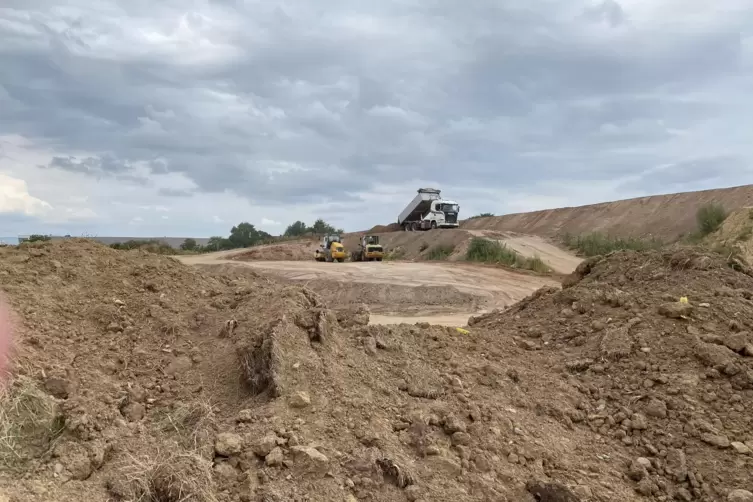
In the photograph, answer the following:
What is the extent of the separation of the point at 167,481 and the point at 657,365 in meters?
4.47

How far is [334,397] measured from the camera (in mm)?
4258

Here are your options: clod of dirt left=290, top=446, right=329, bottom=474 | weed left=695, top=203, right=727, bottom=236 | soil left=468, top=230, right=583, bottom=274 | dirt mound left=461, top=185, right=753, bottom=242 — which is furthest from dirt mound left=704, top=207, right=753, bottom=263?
dirt mound left=461, top=185, right=753, bottom=242

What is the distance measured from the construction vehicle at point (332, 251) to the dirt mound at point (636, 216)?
19394mm

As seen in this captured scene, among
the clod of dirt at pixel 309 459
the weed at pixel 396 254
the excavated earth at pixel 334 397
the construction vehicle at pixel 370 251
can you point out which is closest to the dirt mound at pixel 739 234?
the excavated earth at pixel 334 397

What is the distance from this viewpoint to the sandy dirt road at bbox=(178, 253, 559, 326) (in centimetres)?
1984

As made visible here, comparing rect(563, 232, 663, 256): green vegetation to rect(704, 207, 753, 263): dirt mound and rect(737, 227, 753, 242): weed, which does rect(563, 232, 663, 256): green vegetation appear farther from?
rect(737, 227, 753, 242): weed

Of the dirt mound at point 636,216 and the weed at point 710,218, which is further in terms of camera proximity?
the dirt mound at point 636,216

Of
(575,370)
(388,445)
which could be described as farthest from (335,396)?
(575,370)

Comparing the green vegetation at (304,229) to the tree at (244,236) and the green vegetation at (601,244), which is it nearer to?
the tree at (244,236)

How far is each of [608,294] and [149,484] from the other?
18.1 ft

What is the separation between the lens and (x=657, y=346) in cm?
579

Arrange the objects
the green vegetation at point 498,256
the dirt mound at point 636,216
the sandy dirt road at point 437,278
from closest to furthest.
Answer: the sandy dirt road at point 437,278 → the green vegetation at point 498,256 → the dirt mound at point 636,216

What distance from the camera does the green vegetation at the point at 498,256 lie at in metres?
29.4

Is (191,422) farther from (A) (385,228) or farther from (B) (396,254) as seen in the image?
(A) (385,228)
